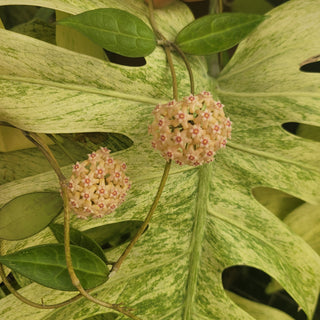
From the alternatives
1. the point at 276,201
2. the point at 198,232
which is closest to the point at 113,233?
the point at 198,232

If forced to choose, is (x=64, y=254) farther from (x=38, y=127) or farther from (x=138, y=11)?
(x=138, y=11)

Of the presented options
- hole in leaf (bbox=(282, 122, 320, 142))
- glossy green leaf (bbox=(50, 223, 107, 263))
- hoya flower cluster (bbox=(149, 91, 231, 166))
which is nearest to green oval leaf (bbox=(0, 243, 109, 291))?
glossy green leaf (bbox=(50, 223, 107, 263))

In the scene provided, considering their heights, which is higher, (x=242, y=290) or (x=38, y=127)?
(x=38, y=127)

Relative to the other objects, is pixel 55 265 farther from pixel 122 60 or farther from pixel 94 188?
pixel 122 60

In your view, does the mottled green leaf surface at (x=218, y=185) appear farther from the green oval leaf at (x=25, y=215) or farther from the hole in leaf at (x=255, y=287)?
the hole in leaf at (x=255, y=287)

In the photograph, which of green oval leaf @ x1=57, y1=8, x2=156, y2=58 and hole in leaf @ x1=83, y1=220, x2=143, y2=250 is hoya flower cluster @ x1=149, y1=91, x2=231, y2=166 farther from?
hole in leaf @ x1=83, y1=220, x2=143, y2=250

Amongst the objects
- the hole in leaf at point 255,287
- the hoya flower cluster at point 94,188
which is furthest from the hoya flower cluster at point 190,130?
the hole in leaf at point 255,287

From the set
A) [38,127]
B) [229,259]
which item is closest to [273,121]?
[229,259]
